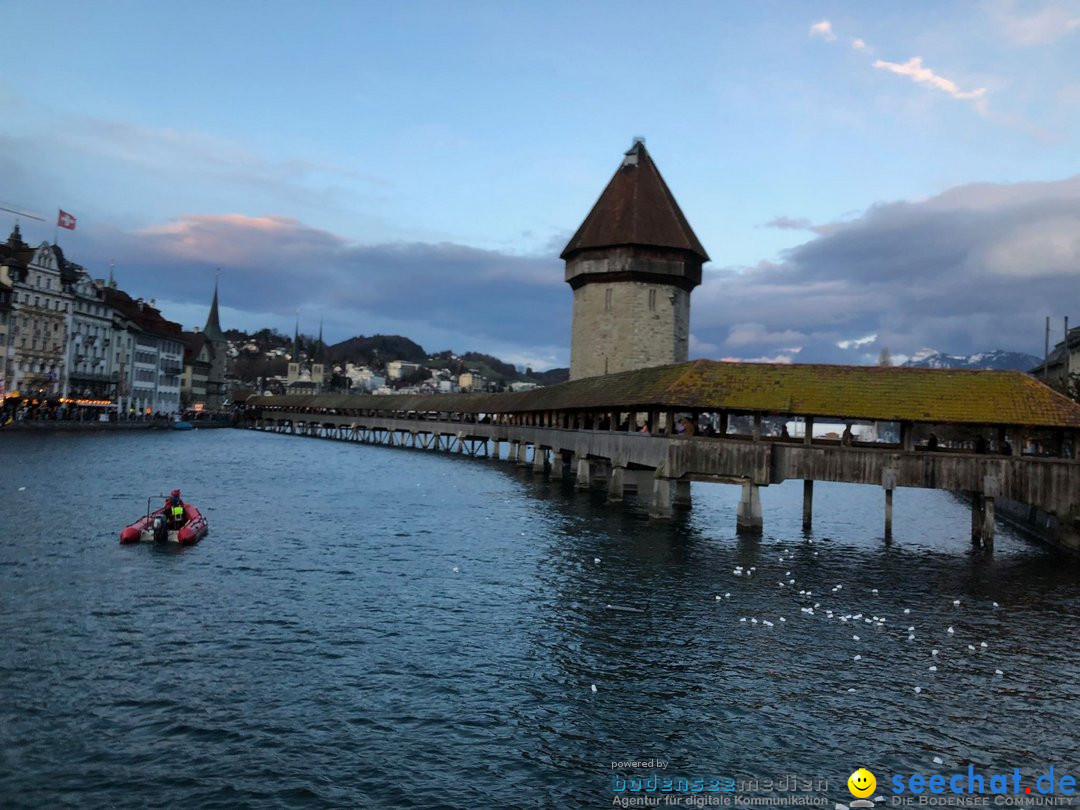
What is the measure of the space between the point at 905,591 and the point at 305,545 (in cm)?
1621

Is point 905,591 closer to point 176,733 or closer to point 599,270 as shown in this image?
point 176,733

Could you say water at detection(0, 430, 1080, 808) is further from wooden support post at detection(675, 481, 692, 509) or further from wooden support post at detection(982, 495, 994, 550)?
wooden support post at detection(675, 481, 692, 509)

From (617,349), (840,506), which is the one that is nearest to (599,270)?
(617,349)

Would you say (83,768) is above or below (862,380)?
below

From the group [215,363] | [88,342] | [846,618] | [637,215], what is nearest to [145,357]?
[88,342]

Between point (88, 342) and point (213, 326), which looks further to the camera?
point (213, 326)

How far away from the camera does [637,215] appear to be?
5050cm

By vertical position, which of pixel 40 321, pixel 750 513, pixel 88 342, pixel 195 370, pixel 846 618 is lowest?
pixel 846 618

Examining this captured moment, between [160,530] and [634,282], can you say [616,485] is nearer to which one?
[634,282]

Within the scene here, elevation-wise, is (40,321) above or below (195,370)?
above

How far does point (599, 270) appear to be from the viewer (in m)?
50.7

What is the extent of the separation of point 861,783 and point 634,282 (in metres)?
42.2

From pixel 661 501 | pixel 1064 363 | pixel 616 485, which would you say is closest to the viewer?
pixel 661 501

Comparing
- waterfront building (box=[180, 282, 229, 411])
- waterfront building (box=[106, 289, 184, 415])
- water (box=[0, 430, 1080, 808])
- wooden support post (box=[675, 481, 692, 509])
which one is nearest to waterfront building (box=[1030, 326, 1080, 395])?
wooden support post (box=[675, 481, 692, 509])
